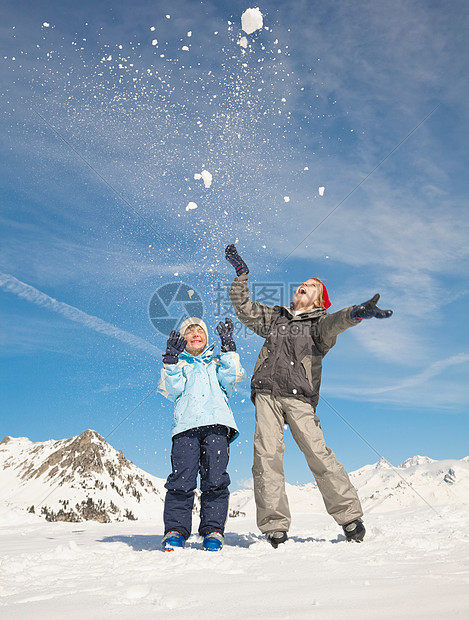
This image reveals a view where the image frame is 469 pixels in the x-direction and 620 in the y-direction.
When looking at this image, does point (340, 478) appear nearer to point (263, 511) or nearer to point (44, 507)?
point (263, 511)

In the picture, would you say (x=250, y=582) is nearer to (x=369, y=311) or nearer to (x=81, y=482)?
(x=369, y=311)

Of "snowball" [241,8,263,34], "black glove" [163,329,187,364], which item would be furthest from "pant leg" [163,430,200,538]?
"snowball" [241,8,263,34]

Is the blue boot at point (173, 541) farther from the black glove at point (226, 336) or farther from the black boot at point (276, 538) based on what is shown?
the black glove at point (226, 336)

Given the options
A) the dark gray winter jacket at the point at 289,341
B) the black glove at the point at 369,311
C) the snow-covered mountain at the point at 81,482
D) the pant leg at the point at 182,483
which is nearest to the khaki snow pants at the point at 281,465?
the dark gray winter jacket at the point at 289,341

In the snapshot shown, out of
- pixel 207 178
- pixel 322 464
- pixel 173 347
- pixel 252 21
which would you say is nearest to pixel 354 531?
pixel 322 464

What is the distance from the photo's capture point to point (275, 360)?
441cm

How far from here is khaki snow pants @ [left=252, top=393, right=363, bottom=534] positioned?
3939 mm

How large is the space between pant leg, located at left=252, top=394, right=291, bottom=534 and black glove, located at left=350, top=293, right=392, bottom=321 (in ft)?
3.63

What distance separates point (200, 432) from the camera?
4270 millimetres

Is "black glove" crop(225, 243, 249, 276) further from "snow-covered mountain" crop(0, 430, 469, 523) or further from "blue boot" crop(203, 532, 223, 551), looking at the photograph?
"snow-covered mountain" crop(0, 430, 469, 523)

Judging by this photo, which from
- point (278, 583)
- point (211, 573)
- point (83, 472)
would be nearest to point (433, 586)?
point (278, 583)

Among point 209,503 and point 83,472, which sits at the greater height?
point 83,472

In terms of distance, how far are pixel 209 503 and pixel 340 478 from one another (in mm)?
1197

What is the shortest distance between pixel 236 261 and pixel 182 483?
2.19 m
